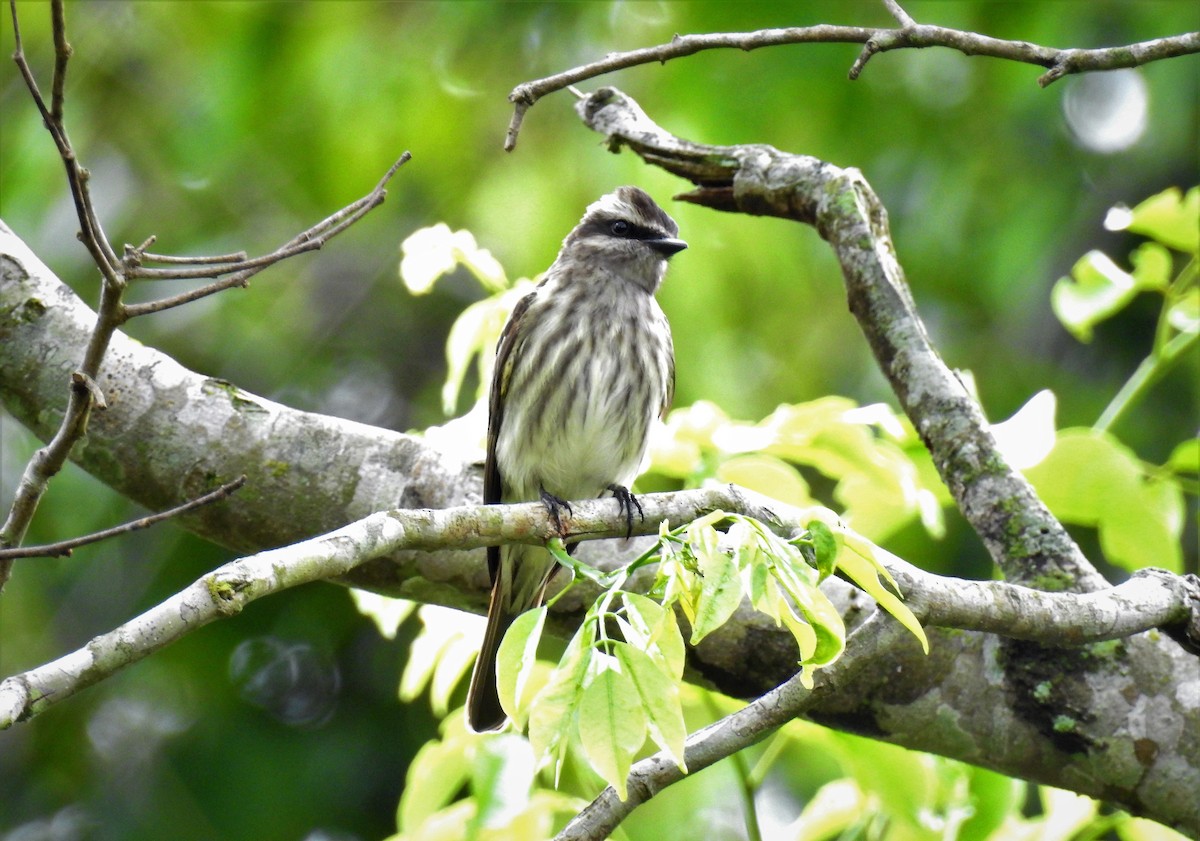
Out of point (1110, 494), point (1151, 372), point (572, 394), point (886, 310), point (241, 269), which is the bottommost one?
point (1110, 494)

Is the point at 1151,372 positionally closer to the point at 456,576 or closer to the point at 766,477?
the point at 766,477

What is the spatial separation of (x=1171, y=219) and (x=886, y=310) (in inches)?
27.3

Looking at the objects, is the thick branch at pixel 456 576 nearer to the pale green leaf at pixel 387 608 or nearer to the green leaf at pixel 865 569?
the pale green leaf at pixel 387 608

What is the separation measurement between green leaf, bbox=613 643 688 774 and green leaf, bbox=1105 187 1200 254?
200 cm

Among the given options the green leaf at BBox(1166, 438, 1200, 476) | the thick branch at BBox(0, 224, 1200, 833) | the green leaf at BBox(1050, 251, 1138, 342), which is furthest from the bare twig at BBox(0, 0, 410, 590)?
the green leaf at BBox(1166, 438, 1200, 476)

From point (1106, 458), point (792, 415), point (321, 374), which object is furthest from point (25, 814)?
point (1106, 458)

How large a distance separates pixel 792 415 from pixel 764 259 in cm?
292

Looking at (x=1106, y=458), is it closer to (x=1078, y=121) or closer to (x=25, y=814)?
(x=1078, y=121)

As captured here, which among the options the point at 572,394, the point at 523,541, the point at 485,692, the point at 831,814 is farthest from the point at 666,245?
the point at 523,541

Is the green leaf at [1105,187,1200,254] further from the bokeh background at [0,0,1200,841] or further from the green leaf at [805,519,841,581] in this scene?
the bokeh background at [0,0,1200,841]

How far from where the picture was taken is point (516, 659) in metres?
1.68

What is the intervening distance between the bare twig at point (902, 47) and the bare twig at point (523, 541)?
669mm

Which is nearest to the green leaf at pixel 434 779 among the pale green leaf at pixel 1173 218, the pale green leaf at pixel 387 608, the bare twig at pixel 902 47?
the pale green leaf at pixel 387 608

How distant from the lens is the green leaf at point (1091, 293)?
3053 mm
